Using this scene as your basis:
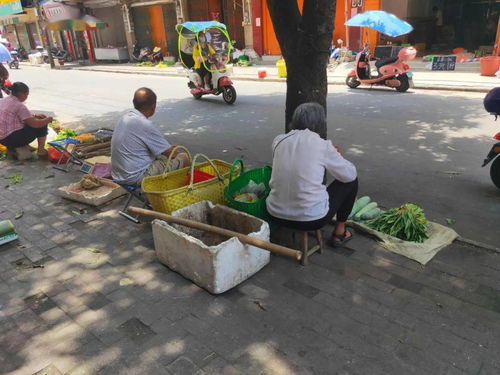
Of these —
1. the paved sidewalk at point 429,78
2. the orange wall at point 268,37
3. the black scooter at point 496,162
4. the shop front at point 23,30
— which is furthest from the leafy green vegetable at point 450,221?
the shop front at point 23,30

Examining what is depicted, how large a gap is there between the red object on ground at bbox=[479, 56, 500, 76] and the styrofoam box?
38.3ft

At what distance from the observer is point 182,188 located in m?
3.69

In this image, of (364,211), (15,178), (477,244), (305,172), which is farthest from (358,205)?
(15,178)

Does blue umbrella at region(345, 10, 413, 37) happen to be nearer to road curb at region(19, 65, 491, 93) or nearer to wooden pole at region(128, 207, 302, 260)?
road curb at region(19, 65, 491, 93)

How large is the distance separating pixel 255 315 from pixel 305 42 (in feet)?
8.73

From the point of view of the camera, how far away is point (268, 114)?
9633 mm

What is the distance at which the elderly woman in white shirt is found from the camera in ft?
10.2

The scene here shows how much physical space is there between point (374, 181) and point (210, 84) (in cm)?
750

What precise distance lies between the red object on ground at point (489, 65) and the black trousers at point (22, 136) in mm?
12025

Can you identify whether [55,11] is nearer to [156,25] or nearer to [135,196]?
[156,25]

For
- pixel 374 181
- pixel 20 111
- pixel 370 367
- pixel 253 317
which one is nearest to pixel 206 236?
pixel 253 317

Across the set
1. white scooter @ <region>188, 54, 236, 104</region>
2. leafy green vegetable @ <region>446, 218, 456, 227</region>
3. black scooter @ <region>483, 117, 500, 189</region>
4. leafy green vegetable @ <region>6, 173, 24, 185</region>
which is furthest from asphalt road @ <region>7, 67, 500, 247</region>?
leafy green vegetable @ <region>6, 173, 24, 185</region>

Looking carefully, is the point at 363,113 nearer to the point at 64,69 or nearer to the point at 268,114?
the point at 268,114

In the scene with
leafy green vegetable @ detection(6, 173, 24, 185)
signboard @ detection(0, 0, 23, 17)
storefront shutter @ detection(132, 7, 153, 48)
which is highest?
signboard @ detection(0, 0, 23, 17)
